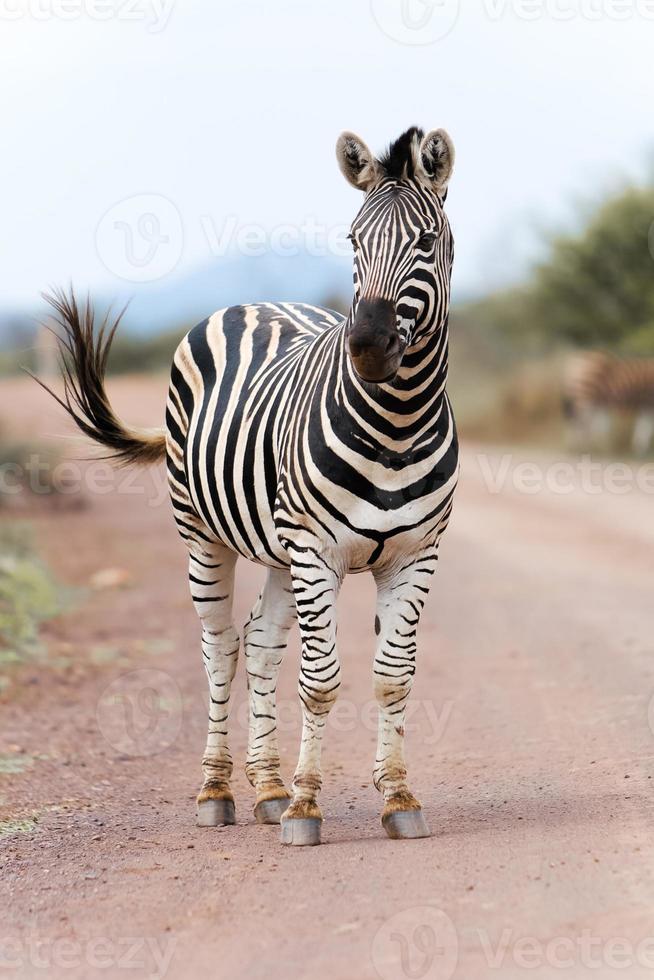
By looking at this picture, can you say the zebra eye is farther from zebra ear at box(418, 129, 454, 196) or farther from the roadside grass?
the roadside grass

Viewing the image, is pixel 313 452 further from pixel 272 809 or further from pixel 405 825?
pixel 272 809

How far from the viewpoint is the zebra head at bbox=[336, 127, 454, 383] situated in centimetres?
425

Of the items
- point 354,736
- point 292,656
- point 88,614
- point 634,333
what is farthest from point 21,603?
point 634,333

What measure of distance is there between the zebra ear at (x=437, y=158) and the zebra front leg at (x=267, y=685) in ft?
5.78

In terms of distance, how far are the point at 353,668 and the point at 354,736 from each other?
1.38 metres

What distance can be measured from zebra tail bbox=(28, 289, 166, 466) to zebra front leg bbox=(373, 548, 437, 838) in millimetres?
1829

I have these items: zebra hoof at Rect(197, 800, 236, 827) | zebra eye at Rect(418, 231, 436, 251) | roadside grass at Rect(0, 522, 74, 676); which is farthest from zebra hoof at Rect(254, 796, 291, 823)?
roadside grass at Rect(0, 522, 74, 676)

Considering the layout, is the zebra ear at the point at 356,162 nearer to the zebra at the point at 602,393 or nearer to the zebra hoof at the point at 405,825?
the zebra hoof at the point at 405,825

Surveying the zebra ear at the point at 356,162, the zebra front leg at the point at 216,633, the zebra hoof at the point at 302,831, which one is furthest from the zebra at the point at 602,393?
the zebra hoof at the point at 302,831

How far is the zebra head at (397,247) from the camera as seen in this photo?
4254 millimetres

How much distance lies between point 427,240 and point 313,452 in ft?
2.83

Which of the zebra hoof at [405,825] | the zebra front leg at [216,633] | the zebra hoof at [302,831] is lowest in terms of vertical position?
the zebra hoof at [302,831]

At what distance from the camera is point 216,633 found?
5.70 m

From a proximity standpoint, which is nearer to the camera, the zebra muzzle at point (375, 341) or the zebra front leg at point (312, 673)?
the zebra muzzle at point (375, 341)
